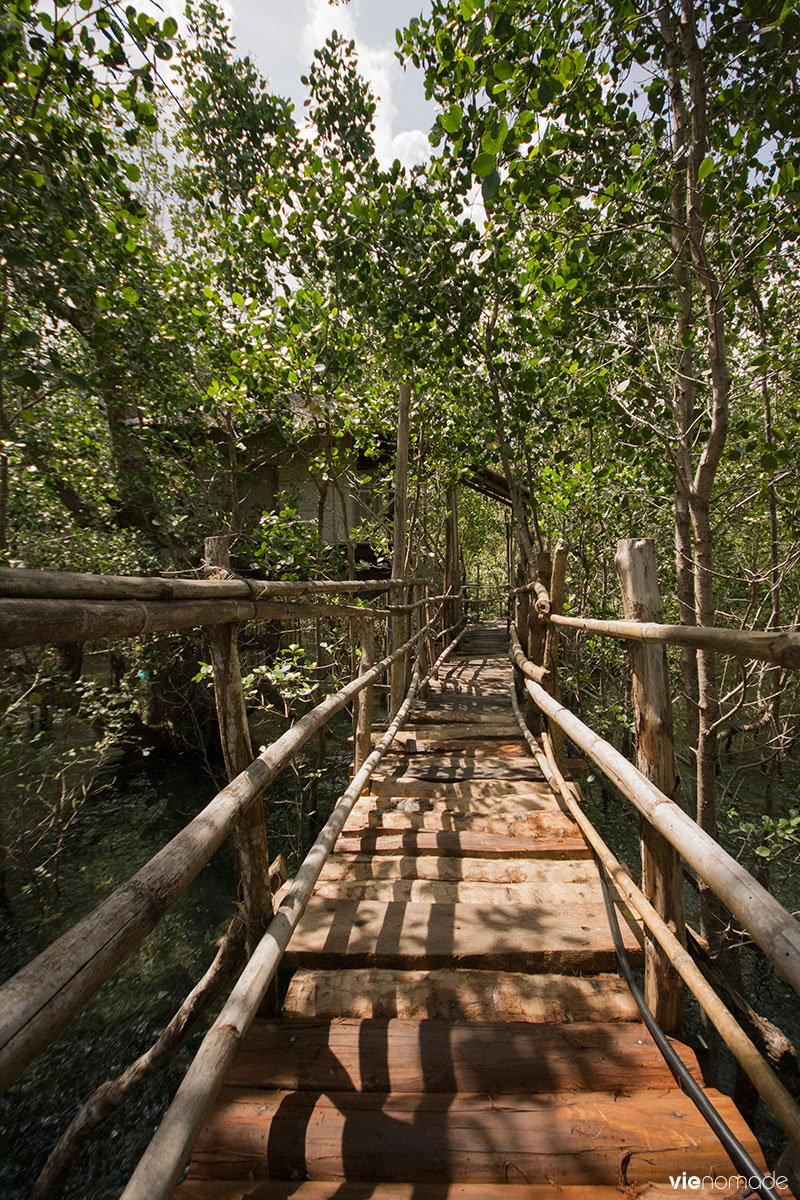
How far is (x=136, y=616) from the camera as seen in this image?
110cm

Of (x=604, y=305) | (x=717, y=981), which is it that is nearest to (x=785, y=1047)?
(x=717, y=981)

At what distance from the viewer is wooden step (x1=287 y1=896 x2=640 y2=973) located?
1.81 m

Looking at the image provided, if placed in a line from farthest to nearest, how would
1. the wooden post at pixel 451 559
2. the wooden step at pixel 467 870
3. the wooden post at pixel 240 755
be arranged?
1. the wooden post at pixel 451 559
2. the wooden step at pixel 467 870
3. the wooden post at pixel 240 755

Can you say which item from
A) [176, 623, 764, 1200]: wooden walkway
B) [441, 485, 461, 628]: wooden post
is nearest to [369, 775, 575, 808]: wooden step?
[176, 623, 764, 1200]: wooden walkway

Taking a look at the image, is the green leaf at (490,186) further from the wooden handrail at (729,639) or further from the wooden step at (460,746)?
the wooden step at (460,746)

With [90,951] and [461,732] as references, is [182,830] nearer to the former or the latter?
[90,951]

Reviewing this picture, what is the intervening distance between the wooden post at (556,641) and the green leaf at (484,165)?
205 cm

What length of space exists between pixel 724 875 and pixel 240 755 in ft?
4.11

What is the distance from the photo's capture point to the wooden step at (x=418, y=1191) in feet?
3.80

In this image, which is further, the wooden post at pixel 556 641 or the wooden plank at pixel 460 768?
the wooden plank at pixel 460 768

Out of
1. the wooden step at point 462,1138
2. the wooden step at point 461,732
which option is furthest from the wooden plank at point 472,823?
the wooden step at point 461,732

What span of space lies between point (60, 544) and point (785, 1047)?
7674 mm

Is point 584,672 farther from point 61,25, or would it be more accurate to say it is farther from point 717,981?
point 61,25

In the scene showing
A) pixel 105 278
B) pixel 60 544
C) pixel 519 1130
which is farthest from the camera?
pixel 60 544
